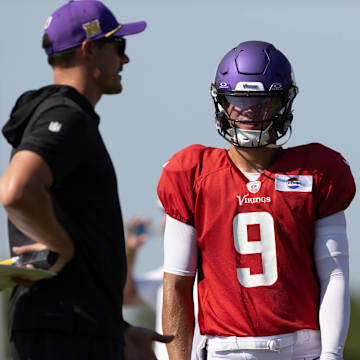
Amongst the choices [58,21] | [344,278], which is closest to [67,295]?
[58,21]

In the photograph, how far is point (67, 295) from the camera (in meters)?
4.69

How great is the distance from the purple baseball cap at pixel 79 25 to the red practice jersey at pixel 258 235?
97 cm

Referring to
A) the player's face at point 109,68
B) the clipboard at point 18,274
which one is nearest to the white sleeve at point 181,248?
the player's face at point 109,68

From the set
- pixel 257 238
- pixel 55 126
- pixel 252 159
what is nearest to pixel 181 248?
pixel 257 238

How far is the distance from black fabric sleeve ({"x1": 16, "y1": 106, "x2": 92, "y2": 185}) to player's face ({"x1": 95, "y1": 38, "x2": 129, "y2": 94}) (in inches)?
14.4

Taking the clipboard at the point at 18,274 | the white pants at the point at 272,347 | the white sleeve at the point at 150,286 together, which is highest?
the clipboard at the point at 18,274

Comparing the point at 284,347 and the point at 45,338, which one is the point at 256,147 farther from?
the point at 45,338

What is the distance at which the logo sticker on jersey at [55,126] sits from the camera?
4630mm

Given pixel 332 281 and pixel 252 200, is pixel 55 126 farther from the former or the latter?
pixel 332 281

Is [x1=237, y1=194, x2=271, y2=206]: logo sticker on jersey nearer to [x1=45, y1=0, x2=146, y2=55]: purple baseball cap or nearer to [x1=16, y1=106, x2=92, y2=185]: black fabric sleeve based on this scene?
[x1=45, y1=0, x2=146, y2=55]: purple baseball cap

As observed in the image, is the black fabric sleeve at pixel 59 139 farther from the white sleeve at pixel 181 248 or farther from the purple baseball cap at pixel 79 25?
the white sleeve at pixel 181 248

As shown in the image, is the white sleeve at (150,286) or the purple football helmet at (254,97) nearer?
the purple football helmet at (254,97)

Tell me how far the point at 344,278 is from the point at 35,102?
70.8 inches

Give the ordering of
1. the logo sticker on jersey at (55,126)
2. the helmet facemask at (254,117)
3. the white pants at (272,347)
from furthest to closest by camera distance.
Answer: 1. the helmet facemask at (254,117)
2. the white pants at (272,347)
3. the logo sticker on jersey at (55,126)
